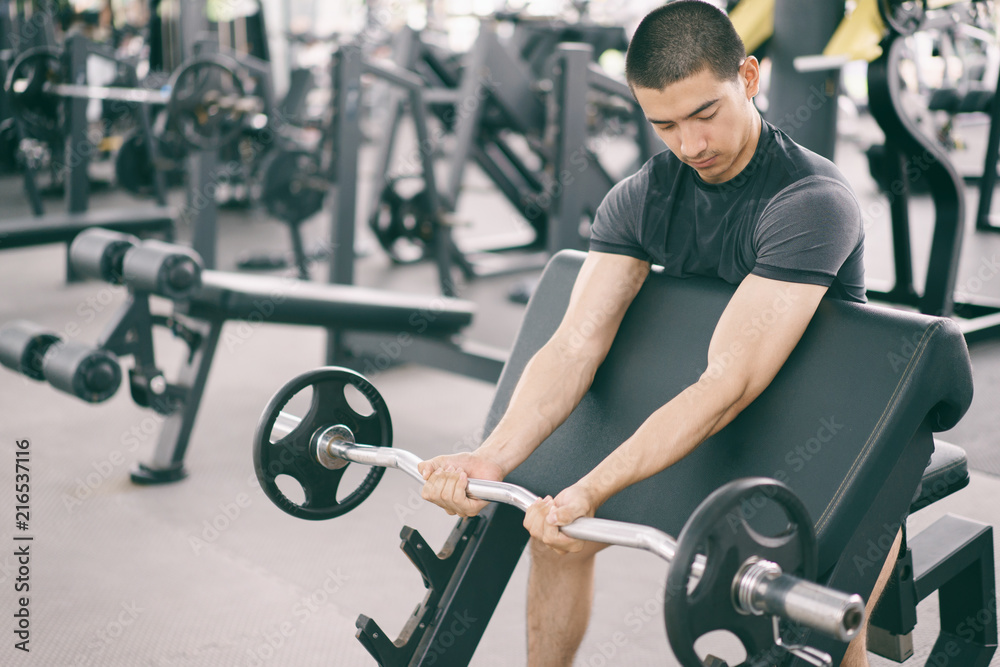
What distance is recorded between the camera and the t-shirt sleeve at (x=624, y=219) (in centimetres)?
143

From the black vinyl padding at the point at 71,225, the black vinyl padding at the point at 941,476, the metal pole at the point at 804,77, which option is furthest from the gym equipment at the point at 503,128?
the black vinyl padding at the point at 941,476

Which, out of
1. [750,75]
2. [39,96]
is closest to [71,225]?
[39,96]

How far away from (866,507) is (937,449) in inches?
14.5

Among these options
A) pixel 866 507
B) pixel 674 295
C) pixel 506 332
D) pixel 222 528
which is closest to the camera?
pixel 866 507

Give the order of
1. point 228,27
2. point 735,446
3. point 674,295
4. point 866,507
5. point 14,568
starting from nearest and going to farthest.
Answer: point 866,507, point 735,446, point 674,295, point 14,568, point 228,27

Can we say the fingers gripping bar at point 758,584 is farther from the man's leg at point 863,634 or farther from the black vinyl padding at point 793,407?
the man's leg at point 863,634

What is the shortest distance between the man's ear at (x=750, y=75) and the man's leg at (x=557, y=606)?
749mm

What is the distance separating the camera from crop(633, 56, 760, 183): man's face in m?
1.22

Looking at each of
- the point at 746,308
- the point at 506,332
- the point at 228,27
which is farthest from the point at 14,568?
the point at 228,27

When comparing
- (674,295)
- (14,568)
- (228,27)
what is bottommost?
(14,568)

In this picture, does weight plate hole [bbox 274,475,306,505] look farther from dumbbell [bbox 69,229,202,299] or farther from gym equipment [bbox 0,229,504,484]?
dumbbell [bbox 69,229,202,299]

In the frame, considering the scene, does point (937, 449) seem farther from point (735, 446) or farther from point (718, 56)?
point (718, 56)

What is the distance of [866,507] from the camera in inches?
45.4

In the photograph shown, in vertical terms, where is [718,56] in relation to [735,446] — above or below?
above
